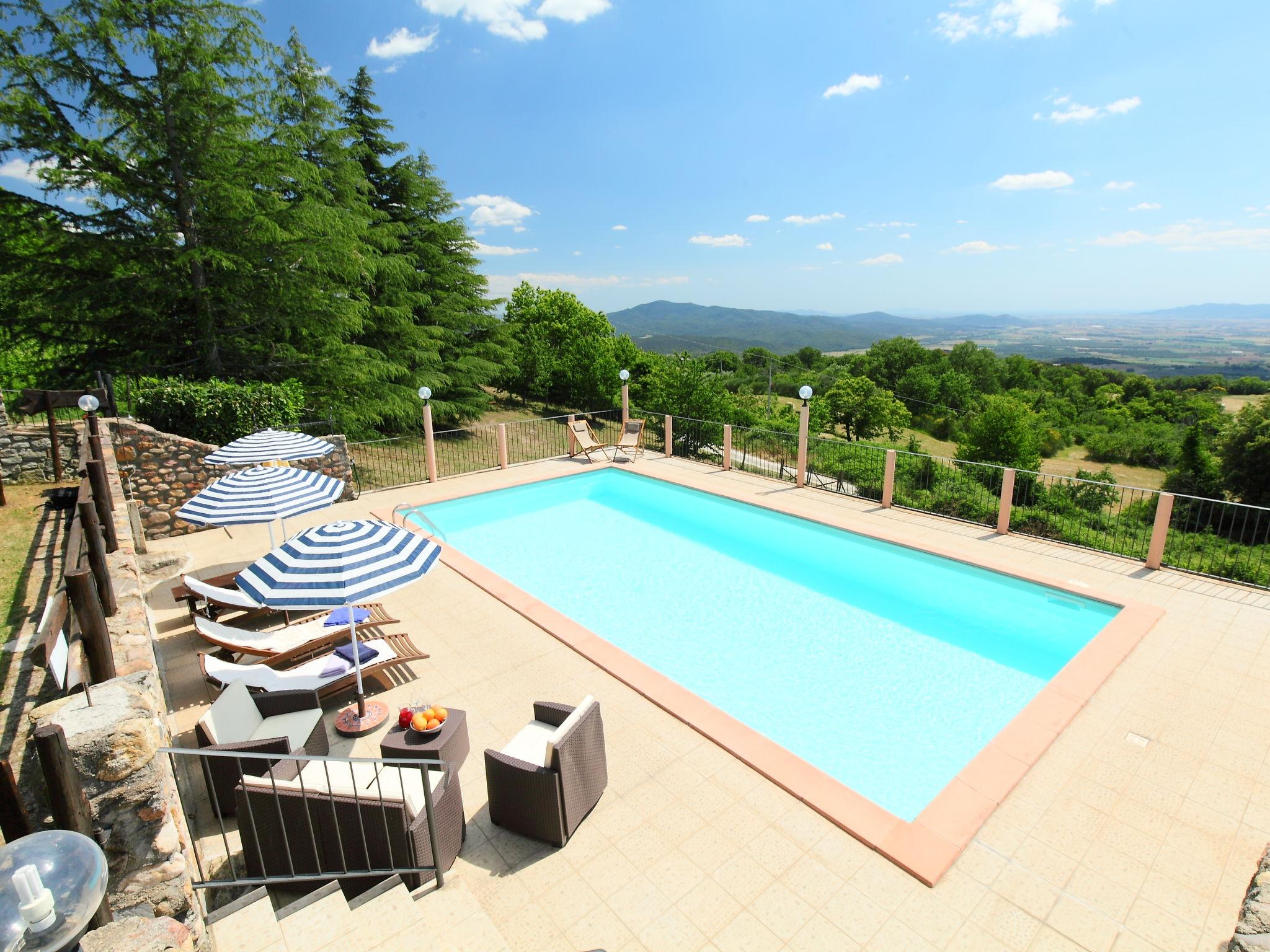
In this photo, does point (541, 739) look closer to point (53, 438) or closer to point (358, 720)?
point (358, 720)

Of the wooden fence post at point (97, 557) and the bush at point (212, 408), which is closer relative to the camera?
the wooden fence post at point (97, 557)

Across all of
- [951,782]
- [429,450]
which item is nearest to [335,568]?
[951,782]

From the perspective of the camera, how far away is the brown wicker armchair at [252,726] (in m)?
3.91

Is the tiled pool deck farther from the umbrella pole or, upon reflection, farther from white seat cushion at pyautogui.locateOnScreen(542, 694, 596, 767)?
white seat cushion at pyautogui.locateOnScreen(542, 694, 596, 767)

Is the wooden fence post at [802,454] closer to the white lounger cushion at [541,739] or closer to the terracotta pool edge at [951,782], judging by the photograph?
the terracotta pool edge at [951,782]

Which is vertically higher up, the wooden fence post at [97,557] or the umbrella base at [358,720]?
the wooden fence post at [97,557]

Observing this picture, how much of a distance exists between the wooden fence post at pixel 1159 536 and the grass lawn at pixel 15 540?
12.4m

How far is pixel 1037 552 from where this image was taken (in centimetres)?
890

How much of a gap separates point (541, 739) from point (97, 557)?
123 inches

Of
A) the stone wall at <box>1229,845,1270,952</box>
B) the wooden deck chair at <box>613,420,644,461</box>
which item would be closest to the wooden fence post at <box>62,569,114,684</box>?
the stone wall at <box>1229,845,1270,952</box>

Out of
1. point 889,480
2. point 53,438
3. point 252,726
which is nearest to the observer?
point 252,726

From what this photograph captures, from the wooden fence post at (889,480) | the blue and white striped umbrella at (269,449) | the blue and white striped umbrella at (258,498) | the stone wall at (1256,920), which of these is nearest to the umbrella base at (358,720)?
the blue and white striped umbrella at (258,498)

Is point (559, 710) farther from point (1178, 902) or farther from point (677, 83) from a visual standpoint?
point (677, 83)

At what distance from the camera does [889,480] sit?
431 inches
